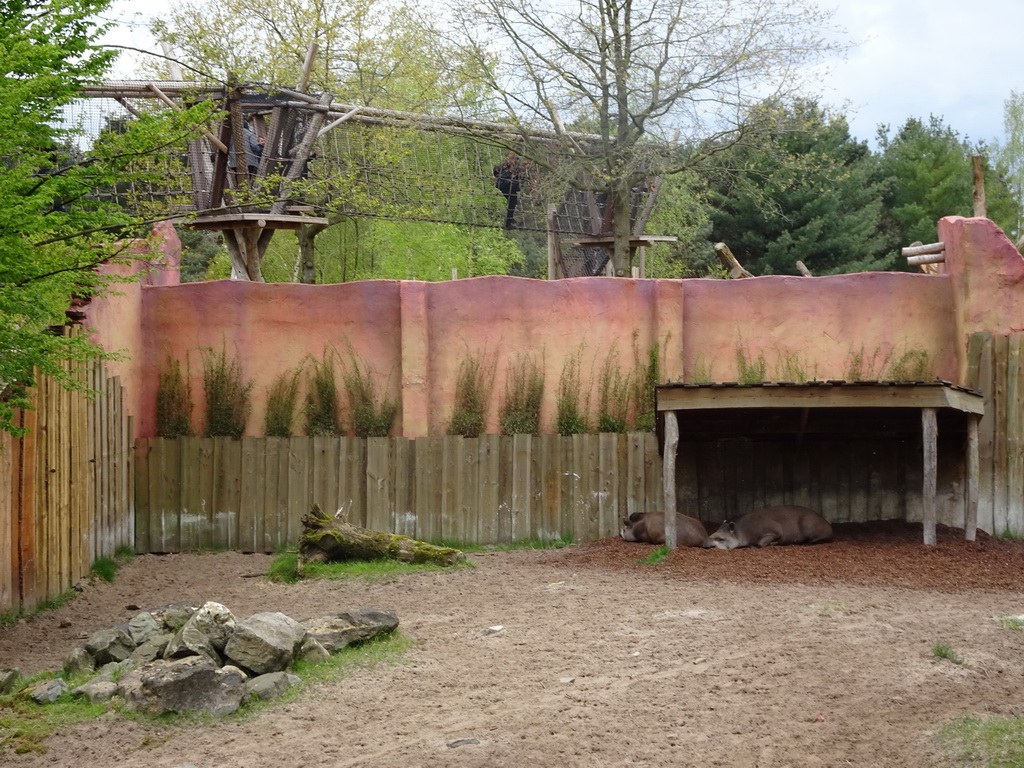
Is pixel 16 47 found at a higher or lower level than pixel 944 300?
higher

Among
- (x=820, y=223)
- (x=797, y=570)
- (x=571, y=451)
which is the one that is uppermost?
(x=820, y=223)

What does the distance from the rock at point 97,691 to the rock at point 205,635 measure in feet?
1.22

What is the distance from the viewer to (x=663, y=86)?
784 inches

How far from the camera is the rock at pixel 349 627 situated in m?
8.01

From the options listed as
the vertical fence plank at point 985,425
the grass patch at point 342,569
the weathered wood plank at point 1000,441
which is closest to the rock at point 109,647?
the grass patch at point 342,569

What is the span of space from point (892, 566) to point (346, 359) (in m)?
7.04

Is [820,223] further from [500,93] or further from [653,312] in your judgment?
[653,312]

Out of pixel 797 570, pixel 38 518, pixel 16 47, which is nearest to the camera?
pixel 16 47

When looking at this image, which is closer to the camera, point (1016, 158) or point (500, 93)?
point (500, 93)

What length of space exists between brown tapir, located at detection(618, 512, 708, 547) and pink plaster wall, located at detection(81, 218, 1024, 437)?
6.31ft

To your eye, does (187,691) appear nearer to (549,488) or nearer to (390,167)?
(549,488)

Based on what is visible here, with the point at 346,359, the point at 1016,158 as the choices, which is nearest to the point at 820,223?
A: the point at 1016,158

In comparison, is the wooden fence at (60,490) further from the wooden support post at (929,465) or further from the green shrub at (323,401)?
the wooden support post at (929,465)

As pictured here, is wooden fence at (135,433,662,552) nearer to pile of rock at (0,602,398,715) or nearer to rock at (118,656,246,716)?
pile of rock at (0,602,398,715)
